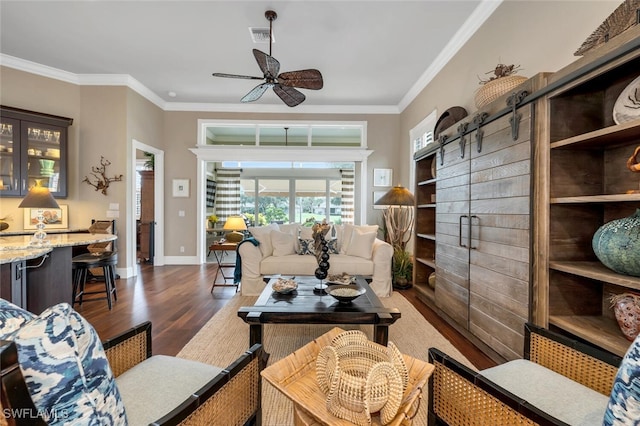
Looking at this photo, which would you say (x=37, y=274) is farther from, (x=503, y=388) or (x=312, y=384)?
(x=503, y=388)

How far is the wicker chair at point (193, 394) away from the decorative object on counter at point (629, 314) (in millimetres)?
1709

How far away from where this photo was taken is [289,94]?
11.4 ft

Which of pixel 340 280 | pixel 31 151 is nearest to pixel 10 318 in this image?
pixel 340 280

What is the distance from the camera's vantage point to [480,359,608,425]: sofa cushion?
0.98 meters

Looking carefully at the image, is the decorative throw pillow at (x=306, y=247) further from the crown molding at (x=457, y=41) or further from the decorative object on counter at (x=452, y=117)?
the crown molding at (x=457, y=41)

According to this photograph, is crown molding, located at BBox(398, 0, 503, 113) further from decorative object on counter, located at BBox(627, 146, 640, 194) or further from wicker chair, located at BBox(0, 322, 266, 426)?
wicker chair, located at BBox(0, 322, 266, 426)

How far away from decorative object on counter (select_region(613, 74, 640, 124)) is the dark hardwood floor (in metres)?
1.69

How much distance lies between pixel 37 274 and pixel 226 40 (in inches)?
124

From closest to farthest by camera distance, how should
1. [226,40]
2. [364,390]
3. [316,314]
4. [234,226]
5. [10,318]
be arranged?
[10,318]
[364,390]
[316,314]
[226,40]
[234,226]

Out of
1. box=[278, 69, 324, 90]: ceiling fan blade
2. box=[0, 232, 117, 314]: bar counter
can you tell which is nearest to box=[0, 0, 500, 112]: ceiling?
box=[278, 69, 324, 90]: ceiling fan blade

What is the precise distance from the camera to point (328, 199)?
8242 mm

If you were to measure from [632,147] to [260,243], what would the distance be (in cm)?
345

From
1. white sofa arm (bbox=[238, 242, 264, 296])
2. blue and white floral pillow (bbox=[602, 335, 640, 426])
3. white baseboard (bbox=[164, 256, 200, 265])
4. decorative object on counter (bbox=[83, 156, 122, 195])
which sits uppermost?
decorative object on counter (bbox=[83, 156, 122, 195])

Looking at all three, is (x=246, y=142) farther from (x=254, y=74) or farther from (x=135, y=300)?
(x=135, y=300)
